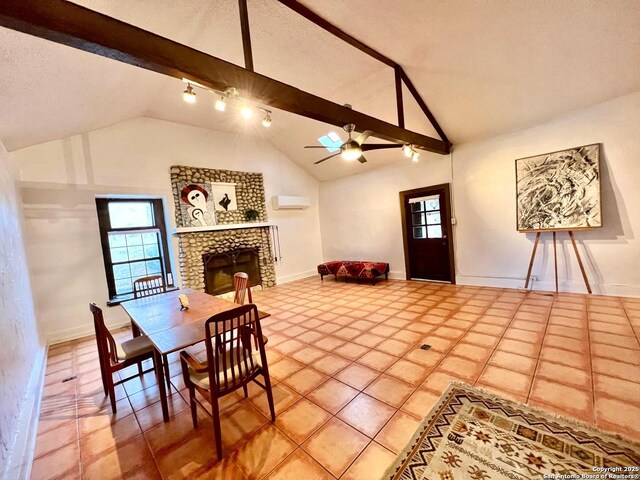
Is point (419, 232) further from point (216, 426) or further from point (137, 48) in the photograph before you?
point (137, 48)

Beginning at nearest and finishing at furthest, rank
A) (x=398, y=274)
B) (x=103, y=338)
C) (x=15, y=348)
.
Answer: (x=103, y=338) < (x=15, y=348) < (x=398, y=274)

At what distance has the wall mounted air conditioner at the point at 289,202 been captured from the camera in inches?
247

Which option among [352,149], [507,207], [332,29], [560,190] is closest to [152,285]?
[352,149]

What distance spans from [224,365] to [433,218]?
4973 millimetres

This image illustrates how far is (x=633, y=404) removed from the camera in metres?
1.77

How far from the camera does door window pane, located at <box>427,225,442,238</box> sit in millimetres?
5377

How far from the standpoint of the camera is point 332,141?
5520 millimetres

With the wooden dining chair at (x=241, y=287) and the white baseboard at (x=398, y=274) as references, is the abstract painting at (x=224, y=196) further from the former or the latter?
the white baseboard at (x=398, y=274)

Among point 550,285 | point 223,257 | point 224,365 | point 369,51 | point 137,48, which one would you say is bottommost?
point 550,285

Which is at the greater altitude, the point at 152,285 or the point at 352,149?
the point at 352,149

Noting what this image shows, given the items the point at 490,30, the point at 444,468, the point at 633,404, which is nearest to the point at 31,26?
the point at 444,468

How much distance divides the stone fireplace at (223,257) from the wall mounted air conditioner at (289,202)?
0.63 metres

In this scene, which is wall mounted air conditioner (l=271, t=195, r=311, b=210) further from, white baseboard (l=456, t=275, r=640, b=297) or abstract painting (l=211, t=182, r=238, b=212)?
white baseboard (l=456, t=275, r=640, b=297)

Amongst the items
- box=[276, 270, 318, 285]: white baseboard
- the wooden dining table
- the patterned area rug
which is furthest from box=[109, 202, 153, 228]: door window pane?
the patterned area rug
